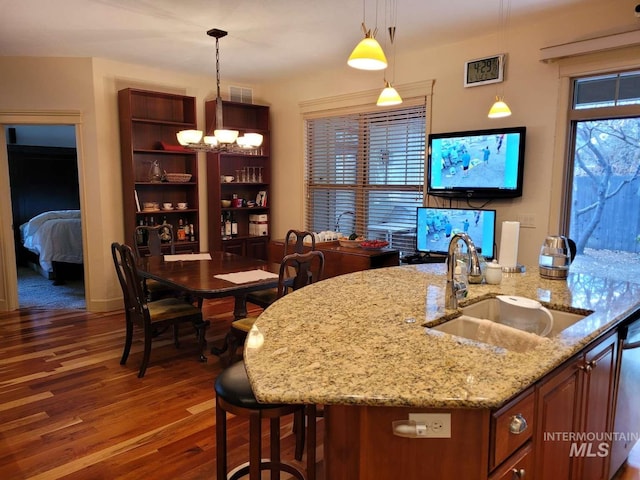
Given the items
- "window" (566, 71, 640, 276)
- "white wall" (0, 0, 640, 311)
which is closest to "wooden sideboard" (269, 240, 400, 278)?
"white wall" (0, 0, 640, 311)

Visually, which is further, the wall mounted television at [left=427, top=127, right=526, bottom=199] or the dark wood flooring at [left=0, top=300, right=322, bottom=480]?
the wall mounted television at [left=427, top=127, right=526, bottom=199]

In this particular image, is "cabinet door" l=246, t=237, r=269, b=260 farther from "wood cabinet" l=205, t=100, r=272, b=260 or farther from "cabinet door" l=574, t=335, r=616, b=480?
"cabinet door" l=574, t=335, r=616, b=480

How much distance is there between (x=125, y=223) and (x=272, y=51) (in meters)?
2.55

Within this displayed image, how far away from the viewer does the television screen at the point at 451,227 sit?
3.91 meters

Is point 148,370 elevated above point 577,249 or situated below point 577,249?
below

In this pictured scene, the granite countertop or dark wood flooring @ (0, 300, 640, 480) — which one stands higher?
the granite countertop

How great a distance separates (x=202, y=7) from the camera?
3.41 m

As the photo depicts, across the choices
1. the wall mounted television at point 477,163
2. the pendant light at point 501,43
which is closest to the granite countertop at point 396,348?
the pendant light at point 501,43

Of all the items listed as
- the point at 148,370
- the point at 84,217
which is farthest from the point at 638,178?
the point at 84,217

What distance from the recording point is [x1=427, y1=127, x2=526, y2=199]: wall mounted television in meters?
3.80

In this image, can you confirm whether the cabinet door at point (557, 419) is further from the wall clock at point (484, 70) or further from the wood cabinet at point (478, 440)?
the wall clock at point (484, 70)

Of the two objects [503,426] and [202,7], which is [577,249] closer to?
[503,426]

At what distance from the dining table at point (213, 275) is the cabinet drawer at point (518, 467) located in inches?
82.7

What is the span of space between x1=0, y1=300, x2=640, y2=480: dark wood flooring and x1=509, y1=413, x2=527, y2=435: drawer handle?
1.24m
